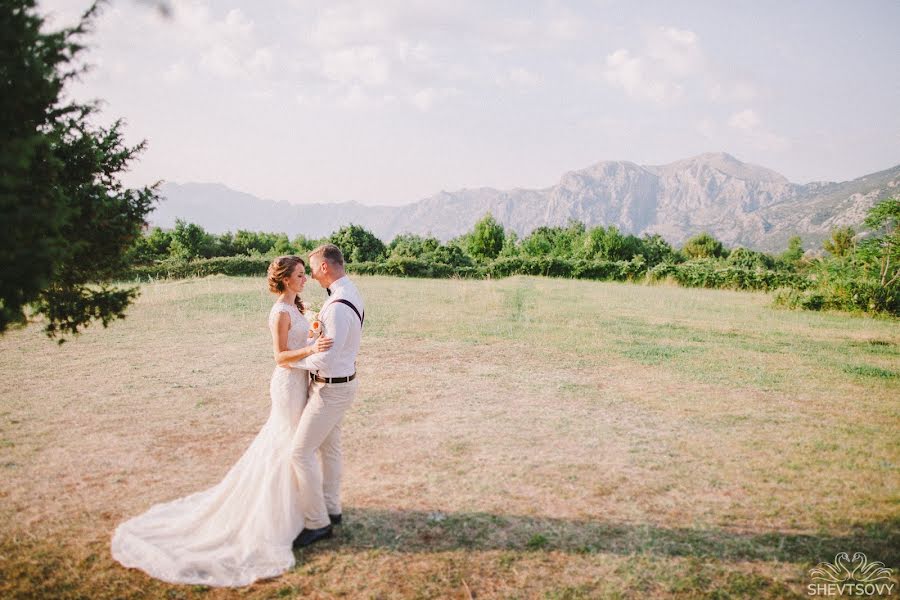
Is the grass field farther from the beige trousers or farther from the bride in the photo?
the beige trousers

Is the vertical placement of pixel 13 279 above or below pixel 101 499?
above

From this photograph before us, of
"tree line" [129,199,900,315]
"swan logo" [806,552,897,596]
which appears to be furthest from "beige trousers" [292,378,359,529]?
"swan logo" [806,552,897,596]

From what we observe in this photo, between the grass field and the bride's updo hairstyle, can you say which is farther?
the bride's updo hairstyle

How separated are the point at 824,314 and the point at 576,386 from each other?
694 inches

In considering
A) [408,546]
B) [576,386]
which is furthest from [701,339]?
[408,546]

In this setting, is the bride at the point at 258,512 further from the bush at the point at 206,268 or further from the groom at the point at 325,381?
the bush at the point at 206,268

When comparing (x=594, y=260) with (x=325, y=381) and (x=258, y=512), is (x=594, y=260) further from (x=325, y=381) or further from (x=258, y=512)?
(x=258, y=512)

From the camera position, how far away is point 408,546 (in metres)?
4.77

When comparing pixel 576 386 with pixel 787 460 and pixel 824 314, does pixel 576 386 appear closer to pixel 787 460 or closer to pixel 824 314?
pixel 787 460

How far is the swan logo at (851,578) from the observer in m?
4.27

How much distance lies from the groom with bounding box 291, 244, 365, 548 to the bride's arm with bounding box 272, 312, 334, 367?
0.21 ft

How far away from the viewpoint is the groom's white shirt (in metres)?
4.37

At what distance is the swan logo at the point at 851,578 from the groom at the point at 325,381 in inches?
173

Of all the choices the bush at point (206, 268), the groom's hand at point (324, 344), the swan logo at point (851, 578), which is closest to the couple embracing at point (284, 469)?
the groom's hand at point (324, 344)
